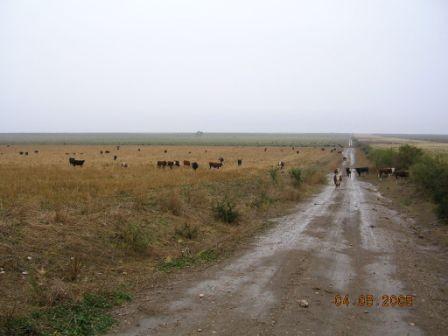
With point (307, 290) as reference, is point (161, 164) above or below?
above

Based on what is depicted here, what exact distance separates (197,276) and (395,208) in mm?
13782

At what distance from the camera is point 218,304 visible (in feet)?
23.8

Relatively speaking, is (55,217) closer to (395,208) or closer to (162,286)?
(162,286)

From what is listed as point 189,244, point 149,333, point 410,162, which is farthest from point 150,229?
point 410,162

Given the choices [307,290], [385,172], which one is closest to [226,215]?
[307,290]

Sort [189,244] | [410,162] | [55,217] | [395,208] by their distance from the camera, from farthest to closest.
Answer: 1. [410,162]
2. [395,208]
3. [189,244]
4. [55,217]

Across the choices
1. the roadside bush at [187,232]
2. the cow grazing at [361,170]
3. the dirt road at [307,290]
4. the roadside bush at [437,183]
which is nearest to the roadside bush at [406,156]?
the cow grazing at [361,170]

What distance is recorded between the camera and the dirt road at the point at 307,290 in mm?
6340

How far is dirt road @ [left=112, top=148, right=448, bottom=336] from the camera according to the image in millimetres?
6340

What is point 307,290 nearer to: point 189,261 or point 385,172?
point 189,261

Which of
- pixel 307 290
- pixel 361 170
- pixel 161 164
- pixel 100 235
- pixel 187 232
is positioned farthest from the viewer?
pixel 361 170

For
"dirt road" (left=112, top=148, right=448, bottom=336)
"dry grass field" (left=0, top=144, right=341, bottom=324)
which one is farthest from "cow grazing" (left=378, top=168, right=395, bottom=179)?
"dirt road" (left=112, top=148, right=448, bottom=336)

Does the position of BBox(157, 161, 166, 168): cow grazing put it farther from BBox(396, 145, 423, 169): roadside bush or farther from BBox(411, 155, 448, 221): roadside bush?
BBox(396, 145, 423, 169): roadside bush

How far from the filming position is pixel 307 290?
7980 mm
